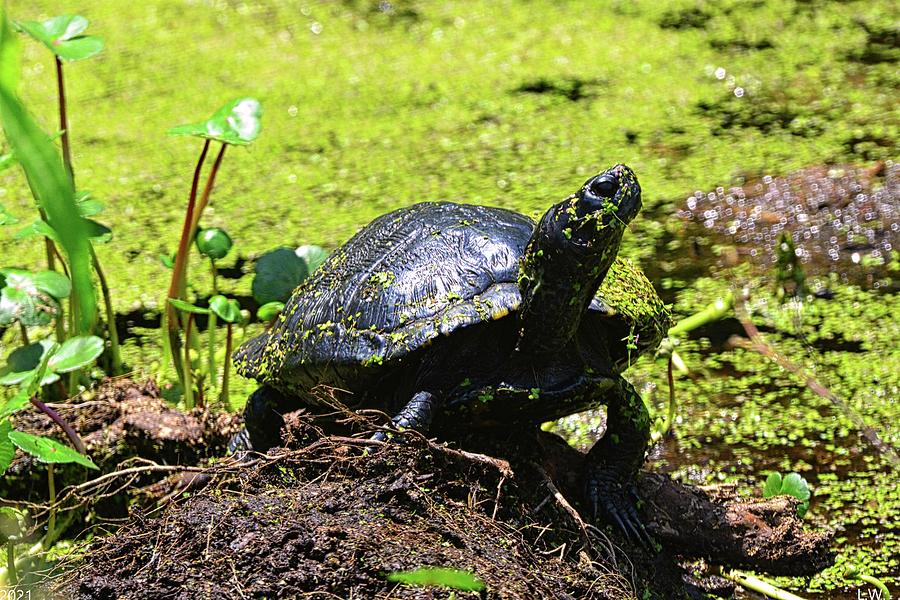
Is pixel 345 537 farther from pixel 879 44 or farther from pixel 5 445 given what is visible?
pixel 879 44

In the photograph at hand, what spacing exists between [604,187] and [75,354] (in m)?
1.30

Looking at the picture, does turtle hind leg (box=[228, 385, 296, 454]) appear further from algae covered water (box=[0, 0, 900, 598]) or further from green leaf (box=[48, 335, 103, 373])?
algae covered water (box=[0, 0, 900, 598])

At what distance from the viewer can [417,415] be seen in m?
1.98

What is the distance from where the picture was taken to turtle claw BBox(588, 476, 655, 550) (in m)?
2.11

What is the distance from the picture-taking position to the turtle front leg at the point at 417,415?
1.96 metres

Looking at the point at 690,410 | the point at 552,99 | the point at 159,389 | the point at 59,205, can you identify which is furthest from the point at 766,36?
the point at 59,205

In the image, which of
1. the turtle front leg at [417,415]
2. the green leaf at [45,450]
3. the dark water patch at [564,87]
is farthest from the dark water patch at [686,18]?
the green leaf at [45,450]

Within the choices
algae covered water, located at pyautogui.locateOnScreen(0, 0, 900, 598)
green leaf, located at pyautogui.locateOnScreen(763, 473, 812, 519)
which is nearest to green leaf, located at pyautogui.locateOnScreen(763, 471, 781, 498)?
green leaf, located at pyautogui.locateOnScreen(763, 473, 812, 519)

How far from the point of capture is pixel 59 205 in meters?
0.32

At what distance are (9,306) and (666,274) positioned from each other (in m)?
2.25

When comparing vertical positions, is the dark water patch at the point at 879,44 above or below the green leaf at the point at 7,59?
below

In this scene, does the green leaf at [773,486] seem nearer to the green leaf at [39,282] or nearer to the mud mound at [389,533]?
the mud mound at [389,533]

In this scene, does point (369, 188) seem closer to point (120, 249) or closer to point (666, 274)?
point (120, 249)

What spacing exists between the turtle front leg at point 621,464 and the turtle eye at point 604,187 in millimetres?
456
